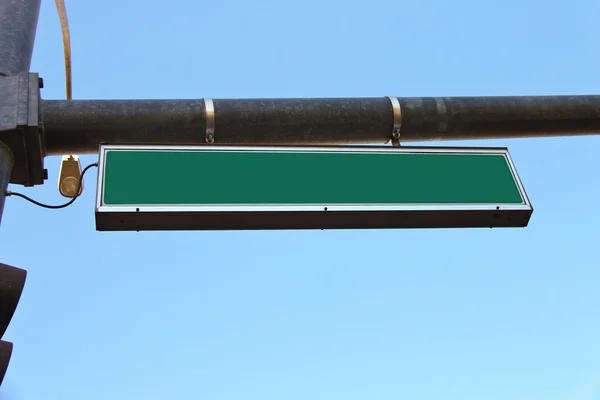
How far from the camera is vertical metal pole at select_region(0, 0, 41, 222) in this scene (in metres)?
3.62

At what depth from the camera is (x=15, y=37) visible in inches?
148

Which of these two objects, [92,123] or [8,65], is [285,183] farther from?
[8,65]

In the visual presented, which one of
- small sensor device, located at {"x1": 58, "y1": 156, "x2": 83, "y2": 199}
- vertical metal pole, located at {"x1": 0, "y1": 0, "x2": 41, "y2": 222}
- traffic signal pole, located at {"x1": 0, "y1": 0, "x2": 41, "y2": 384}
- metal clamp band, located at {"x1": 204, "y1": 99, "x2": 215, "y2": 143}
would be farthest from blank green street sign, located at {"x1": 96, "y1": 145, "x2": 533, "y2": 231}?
small sensor device, located at {"x1": 58, "y1": 156, "x2": 83, "y2": 199}

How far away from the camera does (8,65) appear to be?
3641mm

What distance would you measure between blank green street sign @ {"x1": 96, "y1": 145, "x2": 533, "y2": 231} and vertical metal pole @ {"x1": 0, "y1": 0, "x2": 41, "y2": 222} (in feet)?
1.73

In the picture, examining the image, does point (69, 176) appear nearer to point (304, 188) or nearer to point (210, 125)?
point (210, 125)

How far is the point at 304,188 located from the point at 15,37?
1.40 m

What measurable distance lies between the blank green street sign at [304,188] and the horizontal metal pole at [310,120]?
19cm

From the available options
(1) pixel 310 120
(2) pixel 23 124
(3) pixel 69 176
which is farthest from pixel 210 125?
(3) pixel 69 176

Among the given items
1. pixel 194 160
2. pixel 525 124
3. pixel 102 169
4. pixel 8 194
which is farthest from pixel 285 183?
pixel 525 124

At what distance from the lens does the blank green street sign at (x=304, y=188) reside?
10.9 ft

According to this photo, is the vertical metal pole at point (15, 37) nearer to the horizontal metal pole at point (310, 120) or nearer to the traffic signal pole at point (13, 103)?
the traffic signal pole at point (13, 103)

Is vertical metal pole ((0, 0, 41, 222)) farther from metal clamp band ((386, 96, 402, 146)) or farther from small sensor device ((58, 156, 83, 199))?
metal clamp band ((386, 96, 402, 146))

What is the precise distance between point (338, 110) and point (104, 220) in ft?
3.95
